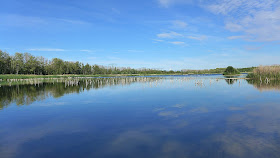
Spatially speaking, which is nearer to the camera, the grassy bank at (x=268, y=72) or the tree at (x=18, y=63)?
the grassy bank at (x=268, y=72)

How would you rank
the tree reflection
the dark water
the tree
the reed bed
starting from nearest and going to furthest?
the dark water, the tree reflection, the reed bed, the tree

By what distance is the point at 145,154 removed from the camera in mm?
6566

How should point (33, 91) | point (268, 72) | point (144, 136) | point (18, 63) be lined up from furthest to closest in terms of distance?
point (18, 63) → point (268, 72) → point (33, 91) → point (144, 136)

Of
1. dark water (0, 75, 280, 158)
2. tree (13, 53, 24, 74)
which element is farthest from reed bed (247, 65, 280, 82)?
tree (13, 53, 24, 74)

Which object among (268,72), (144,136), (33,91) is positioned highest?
(268,72)

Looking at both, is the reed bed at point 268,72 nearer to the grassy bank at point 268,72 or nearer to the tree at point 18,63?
the grassy bank at point 268,72

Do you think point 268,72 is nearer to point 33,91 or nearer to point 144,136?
point 144,136

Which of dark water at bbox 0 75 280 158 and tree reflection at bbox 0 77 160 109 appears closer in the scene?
dark water at bbox 0 75 280 158

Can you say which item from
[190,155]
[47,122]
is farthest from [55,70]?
[190,155]

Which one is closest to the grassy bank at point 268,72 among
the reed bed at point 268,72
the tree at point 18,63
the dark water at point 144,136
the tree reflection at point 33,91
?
the reed bed at point 268,72

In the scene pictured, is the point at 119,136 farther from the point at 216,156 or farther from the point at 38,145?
the point at 216,156

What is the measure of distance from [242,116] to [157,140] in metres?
7.25

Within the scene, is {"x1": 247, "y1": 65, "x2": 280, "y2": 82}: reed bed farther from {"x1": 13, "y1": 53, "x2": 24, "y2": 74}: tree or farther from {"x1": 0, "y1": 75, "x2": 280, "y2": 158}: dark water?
{"x1": 13, "y1": 53, "x2": 24, "y2": 74}: tree

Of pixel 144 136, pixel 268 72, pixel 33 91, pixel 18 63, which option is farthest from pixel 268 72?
pixel 18 63
